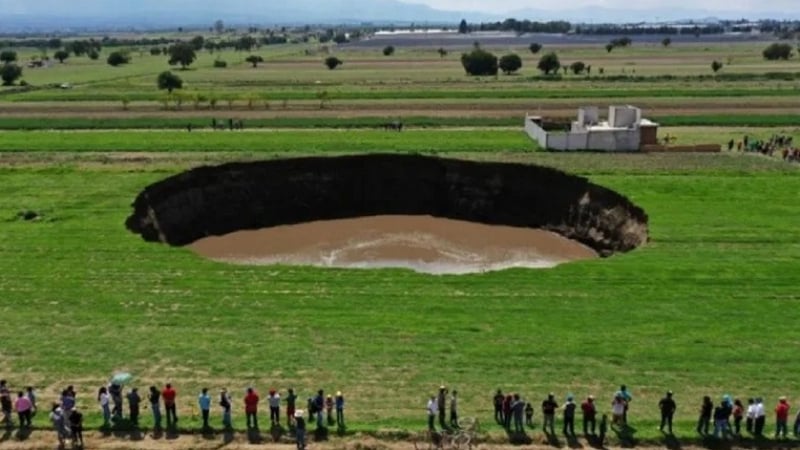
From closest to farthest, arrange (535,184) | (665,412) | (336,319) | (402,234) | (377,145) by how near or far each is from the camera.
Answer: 1. (665,412)
2. (336,319)
3. (402,234)
4. (535,184)
5. (377,145)

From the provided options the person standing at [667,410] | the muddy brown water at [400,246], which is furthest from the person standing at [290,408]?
the muddy brown water at [400,246]

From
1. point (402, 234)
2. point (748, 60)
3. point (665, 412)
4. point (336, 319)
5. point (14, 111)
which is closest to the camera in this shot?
point (665, 412)

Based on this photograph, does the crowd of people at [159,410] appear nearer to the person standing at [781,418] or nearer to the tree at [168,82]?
the person standing at [781,418]

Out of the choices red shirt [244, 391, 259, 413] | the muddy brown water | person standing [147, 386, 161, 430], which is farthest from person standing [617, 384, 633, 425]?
the muddy brown water

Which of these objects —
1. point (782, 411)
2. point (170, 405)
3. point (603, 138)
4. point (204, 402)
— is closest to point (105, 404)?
point (170, 405)

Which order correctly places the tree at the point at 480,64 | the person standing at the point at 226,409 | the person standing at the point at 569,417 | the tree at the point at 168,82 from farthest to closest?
the tree at the point at 480,64, the tree at the point at 168,82, the person standing at the point at 226,409, the person standing at the point at 569,417

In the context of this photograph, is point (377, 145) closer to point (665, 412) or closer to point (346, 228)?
point (346, 228)

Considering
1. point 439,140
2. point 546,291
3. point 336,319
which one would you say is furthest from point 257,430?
point 439,140
